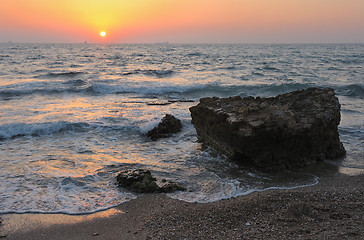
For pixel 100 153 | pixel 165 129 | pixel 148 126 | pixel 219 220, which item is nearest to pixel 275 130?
pixel 219 220

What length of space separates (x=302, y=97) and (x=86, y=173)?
481 cm

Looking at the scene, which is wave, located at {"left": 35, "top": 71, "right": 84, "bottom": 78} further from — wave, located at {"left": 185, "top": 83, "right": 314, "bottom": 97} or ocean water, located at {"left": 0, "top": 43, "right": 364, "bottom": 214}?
wave, located at {"left": 185, "top": 83, "right": 314, "bottom": 97}

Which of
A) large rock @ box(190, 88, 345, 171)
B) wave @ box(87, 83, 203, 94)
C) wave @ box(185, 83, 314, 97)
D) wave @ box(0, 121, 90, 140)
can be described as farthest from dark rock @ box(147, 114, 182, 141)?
wave @ box(87, 83, 203, 94)

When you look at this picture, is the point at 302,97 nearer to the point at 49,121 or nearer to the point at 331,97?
the point at 331,97

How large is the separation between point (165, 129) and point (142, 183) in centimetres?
340

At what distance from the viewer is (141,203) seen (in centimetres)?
443

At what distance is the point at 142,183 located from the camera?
488 centimetres

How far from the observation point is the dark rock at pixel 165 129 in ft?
26.1

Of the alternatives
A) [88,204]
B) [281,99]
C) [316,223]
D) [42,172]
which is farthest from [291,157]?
[42,172]

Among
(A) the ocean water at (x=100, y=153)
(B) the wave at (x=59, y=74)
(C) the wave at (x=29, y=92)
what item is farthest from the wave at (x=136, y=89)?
(B) the wave at (x=59, y=74)

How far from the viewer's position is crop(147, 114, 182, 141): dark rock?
7965 millimetres

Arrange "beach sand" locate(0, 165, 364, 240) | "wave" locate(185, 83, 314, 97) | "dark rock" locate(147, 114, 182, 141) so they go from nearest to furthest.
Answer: "beach sand" locate(0, 165, 364, 240)
"dark rock" locate(147, 114, 182, 141)
"wave" locate(185, 83, 314, 97)

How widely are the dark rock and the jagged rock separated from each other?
2.68m

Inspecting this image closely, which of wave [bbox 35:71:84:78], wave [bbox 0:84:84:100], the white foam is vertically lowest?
the white foam
